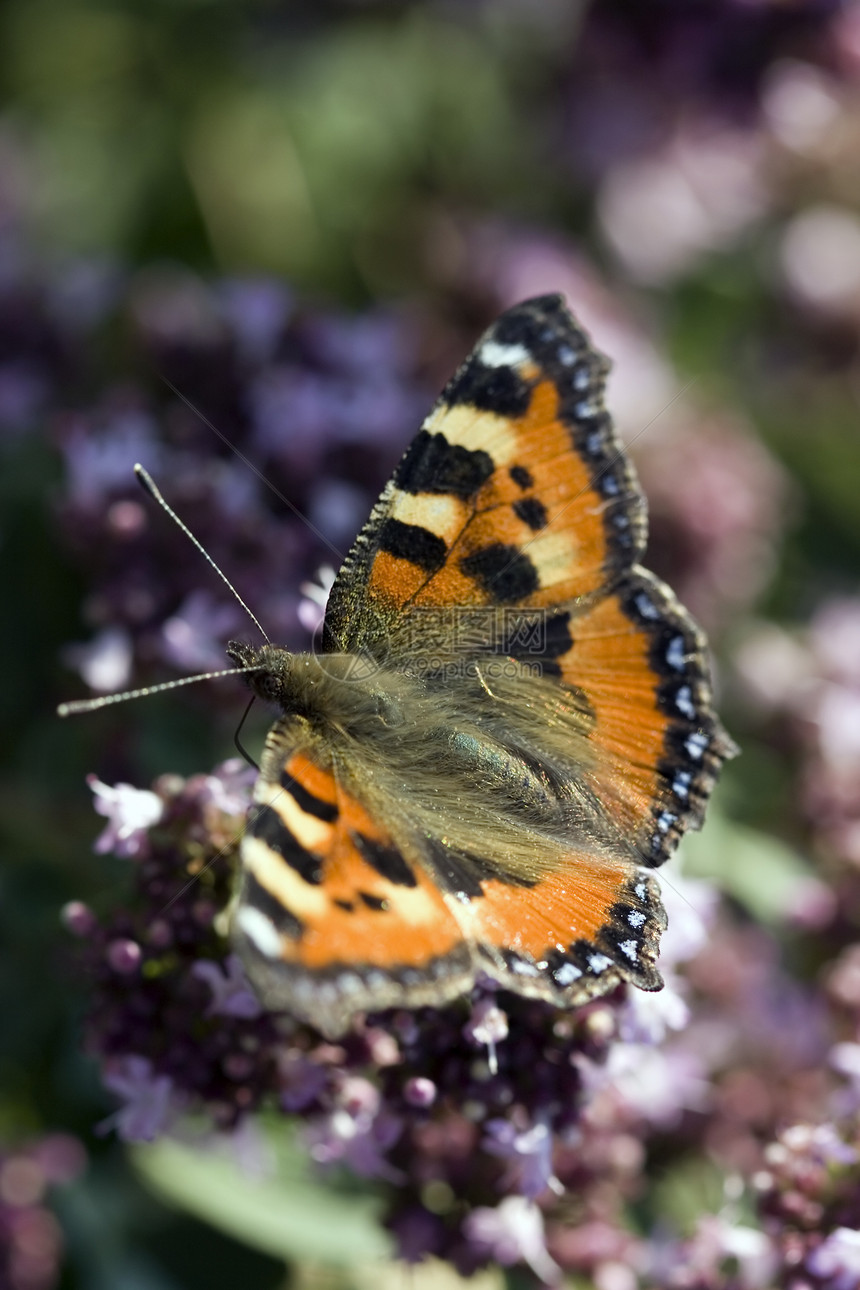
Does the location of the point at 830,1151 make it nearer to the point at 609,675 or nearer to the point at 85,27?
the point at 609,675

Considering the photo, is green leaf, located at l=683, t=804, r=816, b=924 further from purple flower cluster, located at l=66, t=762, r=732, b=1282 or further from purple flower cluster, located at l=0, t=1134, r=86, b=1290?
purple flower cluster, located at l=0, t=1134, r=86, b=1290

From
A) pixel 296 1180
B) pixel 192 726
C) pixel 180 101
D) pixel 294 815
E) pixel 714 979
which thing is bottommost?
pixel 296 1180

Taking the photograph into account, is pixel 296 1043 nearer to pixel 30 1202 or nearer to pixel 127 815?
pixel 127 815

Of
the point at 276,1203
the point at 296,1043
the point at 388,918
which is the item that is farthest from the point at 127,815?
the point at 276,1203

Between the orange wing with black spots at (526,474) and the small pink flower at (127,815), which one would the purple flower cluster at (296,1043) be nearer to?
the small pink flower at (127,815)

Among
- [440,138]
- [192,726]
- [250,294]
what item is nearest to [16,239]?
[250,294]

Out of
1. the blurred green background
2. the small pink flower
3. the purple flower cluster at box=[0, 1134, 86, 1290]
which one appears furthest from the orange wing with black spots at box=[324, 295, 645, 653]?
the purple flower cluster at box=[0, 1134, 86, 1290]

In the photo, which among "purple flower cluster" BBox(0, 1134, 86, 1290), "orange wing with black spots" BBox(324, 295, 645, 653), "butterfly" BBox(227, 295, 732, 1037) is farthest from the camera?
"purple flower cluster" BBox(0, 1134, 86, 1290)
